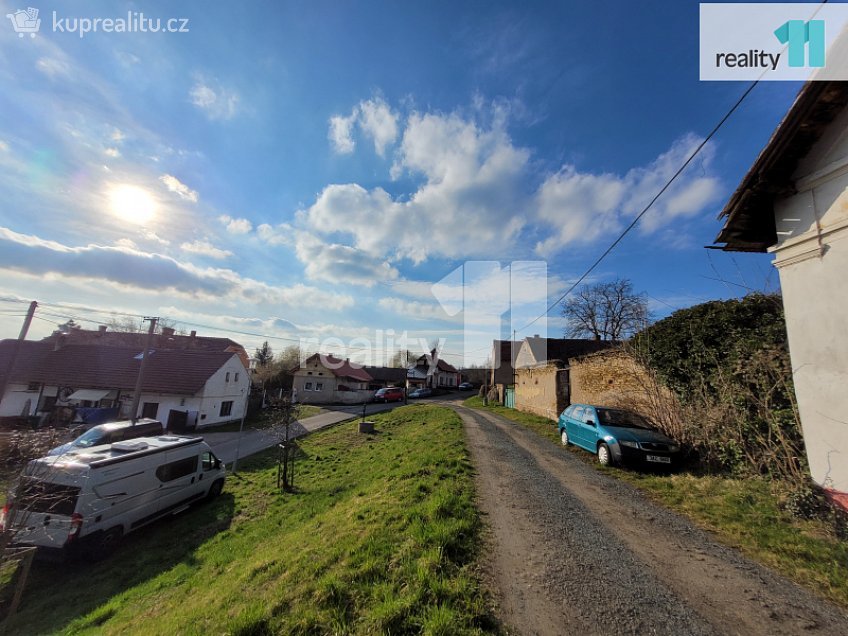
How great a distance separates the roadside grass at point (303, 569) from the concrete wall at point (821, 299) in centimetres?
529

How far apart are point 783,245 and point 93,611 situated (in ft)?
43.6

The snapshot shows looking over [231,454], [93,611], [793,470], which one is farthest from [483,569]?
[231,454]

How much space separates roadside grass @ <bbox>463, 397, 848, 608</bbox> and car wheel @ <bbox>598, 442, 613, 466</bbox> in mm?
555

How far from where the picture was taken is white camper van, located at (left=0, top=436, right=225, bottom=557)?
21.5 feet

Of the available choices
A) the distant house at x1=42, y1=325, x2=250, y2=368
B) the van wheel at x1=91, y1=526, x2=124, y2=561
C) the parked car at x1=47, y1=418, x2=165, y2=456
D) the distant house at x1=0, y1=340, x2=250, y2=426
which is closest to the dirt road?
the van wheel at x1=91, y1=526, x2=124, y2=561

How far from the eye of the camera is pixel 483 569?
11.7ft

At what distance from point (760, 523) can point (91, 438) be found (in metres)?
19.2

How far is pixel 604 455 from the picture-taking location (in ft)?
26.4

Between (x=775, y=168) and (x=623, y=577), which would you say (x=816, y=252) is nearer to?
(x=775, y=168)

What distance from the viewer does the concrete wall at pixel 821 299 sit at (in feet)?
15.0

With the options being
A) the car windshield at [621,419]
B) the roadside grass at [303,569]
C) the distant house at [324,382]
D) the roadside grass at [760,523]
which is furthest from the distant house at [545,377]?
the distant house at [324,382]

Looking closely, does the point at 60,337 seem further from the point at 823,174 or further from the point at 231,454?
the point at 823,174

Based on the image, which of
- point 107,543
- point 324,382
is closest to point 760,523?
point 107,543

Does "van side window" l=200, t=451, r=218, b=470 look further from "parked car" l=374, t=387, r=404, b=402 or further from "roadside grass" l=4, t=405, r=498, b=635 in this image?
"parked car" l=374, t=387, r=404, b=402
